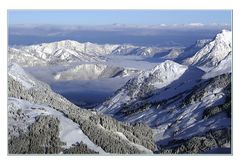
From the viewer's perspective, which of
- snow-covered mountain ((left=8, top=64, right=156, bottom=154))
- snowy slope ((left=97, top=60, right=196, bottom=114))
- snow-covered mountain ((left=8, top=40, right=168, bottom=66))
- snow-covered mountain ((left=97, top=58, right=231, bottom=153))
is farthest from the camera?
snowy slope ((left=97, top=60, right=196, bottom=114))

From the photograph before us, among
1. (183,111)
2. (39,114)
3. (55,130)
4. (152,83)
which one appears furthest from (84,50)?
(152,83)

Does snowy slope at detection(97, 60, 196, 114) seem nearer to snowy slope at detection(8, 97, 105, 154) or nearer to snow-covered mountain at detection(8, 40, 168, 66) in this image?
snow-covered mountain at detection(8, 40, 168, 66)

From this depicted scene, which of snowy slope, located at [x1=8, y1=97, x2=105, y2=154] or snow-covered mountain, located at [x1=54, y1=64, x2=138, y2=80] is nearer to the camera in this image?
snowy slope, located at [x1=8, y1=97, x2=105, y2=154]

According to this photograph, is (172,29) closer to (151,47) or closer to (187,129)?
(151,47)

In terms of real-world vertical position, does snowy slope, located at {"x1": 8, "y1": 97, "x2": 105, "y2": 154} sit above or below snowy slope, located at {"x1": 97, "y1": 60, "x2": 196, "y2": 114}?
below

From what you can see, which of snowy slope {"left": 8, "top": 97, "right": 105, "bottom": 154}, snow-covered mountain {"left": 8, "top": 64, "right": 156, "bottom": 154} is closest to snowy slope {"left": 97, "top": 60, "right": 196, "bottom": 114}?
snow-covered mountain {"left": 8, "top": 64, "right": 156, "bottom": 154}

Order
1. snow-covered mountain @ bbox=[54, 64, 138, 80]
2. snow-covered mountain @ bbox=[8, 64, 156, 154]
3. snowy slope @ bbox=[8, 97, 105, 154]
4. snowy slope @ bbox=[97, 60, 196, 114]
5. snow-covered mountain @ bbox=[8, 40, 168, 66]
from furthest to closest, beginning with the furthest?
snowy slope @ bbox=[97, 60, 196, 114], snow-covered mountain @ bbox=[54, 64, 138, 80], snow-covered mountain @ bbox=[8, 40, 168, 66], snowy slope @ bbox=[8, 97, 105, 154], snow-covered mountain @ bbox=[8, 64, 156, 154]
